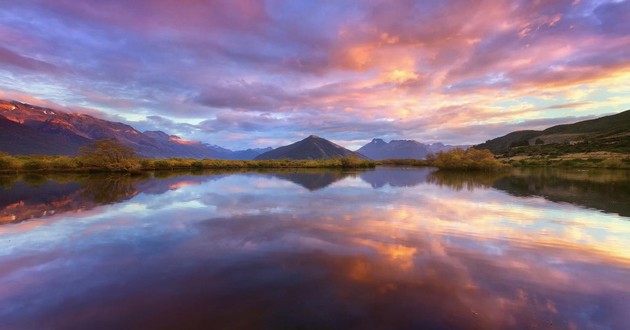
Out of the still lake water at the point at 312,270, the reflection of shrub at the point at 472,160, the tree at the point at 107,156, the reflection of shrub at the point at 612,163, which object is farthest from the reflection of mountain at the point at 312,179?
the reflection of shrub at the point at 612,163

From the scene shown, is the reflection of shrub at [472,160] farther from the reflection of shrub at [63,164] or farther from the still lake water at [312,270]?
Result: the reflection of shrub at [63,164]

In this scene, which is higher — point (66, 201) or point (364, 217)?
point (66, 201)

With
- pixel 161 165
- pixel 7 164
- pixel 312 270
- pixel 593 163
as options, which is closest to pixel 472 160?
pixel 593 163

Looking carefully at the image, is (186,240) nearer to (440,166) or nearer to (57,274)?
(57,274)

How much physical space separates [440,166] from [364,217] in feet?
181

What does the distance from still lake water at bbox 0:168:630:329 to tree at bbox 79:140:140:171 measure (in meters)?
31.0

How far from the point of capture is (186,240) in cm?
859

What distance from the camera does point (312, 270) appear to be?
627 cm

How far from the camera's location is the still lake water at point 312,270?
440 centimetres

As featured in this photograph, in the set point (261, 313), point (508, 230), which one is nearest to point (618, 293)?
point (508, 230)

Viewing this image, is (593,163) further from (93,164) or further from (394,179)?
(93,164)

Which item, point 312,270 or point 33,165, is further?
point 33,165

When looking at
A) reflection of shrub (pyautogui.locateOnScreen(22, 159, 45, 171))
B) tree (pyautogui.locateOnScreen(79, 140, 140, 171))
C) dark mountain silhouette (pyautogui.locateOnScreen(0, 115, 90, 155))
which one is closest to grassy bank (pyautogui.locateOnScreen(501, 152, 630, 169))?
tree (pyautogui.locateOnScreen(79, 140, 140, 171))

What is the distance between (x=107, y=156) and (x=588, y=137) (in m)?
157
